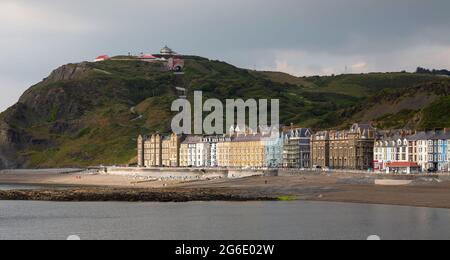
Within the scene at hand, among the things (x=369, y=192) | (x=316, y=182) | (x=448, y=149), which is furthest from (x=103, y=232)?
(x=448, y=149)

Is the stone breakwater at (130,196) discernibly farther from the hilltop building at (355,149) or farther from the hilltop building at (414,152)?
the hilltop building at (355,149)

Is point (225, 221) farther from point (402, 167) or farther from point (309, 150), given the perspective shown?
point (309, 150)

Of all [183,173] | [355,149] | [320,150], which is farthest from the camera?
[183,173]

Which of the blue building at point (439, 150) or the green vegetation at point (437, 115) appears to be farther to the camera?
the green vegetation at point (437, 115)

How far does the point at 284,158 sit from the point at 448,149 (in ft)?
135

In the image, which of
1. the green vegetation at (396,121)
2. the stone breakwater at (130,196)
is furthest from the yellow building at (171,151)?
the stone breakwater at (130,196)

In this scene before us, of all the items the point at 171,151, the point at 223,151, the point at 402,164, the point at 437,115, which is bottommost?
the point at 402,164

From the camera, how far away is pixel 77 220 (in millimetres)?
70688

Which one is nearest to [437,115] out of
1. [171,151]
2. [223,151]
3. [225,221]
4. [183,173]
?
[223,151]

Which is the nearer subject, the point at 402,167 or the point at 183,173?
the point at 402,167

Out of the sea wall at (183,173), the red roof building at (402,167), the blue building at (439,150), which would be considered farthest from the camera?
the sea wall at (183,173)

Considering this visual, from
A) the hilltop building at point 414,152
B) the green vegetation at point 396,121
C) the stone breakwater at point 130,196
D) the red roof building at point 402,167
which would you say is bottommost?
the stone breakwater at point 130,196

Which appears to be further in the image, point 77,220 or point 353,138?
point 353,138

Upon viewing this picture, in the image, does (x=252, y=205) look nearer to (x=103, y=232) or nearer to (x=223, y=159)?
(x=103, y=232)
